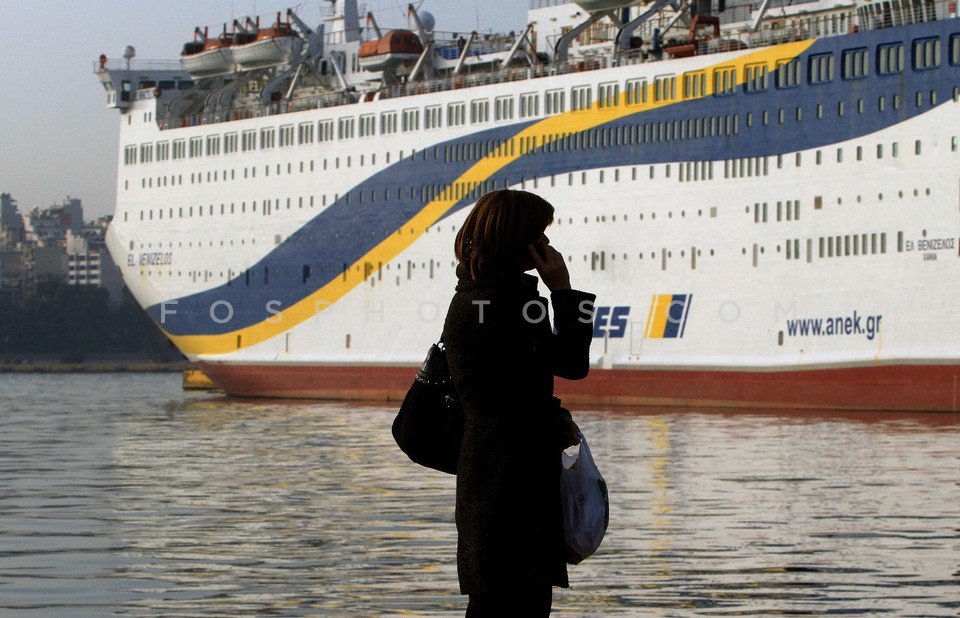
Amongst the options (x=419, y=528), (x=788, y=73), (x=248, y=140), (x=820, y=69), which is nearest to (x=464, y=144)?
(x=248, y=140)

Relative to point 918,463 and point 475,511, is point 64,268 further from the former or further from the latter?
point 475,511

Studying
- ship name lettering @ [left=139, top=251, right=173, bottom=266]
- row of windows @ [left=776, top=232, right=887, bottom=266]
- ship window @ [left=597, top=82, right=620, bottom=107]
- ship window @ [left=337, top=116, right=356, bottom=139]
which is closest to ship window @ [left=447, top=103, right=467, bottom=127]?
ship window @ [left=337, top=116, right=356, bottom=139]

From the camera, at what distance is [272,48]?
169ft

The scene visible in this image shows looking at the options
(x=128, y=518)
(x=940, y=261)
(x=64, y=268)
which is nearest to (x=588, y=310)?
(x=128, y=518)

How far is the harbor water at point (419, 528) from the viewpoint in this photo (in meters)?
9.34

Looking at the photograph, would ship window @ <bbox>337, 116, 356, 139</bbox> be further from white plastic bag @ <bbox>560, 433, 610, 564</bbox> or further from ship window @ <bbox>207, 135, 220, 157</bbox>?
white plastic bag @ <bbox>560, 433, 610, 564</bbox>

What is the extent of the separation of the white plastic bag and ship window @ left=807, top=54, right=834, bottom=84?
3082 cm

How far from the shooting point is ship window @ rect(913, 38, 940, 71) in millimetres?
33219

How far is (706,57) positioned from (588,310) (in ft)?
108

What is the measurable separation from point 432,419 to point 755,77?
3214 centimetres

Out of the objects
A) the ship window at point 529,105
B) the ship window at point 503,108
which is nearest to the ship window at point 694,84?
the ship window at point 529,105

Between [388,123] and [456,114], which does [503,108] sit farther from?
[388,123]

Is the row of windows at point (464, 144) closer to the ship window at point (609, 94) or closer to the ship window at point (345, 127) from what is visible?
the ship window at point (345, 127)

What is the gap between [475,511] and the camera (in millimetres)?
5406
